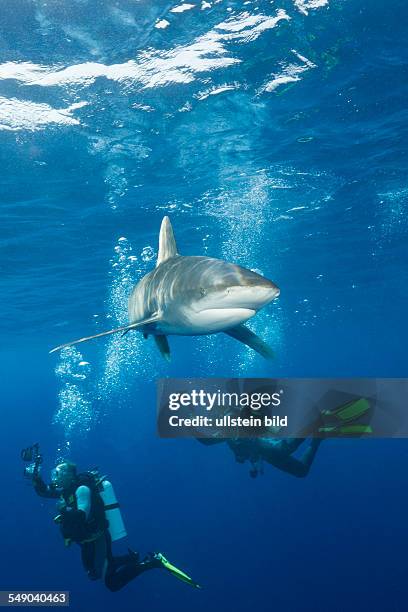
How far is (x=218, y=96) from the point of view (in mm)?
10891

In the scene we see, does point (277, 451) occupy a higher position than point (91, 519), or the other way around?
point (277, 451)

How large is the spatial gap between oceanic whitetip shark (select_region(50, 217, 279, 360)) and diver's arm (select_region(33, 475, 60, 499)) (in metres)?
5.07

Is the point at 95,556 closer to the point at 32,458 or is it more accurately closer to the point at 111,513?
the point at 111,513

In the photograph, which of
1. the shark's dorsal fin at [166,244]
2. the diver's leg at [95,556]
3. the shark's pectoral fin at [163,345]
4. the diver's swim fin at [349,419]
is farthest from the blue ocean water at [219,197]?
the diver's leg at [95,556]

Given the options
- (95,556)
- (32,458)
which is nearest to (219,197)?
(32,458)

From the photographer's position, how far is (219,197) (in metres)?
16.3

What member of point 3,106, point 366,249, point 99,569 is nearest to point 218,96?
point 3,106

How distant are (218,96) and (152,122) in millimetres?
1984

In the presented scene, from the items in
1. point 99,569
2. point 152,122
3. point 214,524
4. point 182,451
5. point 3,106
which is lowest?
point 214,524

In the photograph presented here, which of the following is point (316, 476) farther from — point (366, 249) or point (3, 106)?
point (3, 106)

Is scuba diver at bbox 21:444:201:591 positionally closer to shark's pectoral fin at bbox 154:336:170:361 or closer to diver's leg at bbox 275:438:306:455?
diver's leg at bbox 275:438:306:455

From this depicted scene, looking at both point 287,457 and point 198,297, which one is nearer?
point 198,297

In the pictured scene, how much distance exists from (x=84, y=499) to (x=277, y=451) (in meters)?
4.12

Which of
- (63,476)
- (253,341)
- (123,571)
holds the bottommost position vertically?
(123,571)
